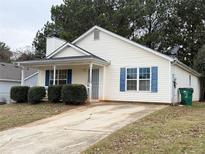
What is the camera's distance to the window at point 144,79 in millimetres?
20547

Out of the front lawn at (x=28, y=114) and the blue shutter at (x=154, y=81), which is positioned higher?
the blue shutter at (x=154, y=81)

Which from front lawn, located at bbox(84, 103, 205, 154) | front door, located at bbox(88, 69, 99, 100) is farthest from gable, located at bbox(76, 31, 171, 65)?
front lawn, located at bbox(84, 103, 205, 154)

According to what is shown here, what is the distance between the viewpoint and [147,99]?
20.5 metres

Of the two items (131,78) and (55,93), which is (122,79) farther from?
(55,93)

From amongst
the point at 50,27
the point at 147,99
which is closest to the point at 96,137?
the point at 147,99

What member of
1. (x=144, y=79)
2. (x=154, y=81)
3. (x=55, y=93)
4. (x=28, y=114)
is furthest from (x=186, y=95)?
(x=28, y=114)

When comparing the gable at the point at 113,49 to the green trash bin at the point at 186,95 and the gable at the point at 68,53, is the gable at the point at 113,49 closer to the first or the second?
the gable at the point at 68,53

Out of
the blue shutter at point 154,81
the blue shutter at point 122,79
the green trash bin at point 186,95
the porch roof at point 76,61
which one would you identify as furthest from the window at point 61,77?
the green trash bin at point 186,95

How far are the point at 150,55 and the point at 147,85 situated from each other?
1.86 metres

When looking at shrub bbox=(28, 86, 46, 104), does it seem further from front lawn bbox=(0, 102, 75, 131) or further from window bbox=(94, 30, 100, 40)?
window bbox=(94, 30, 100, 40)

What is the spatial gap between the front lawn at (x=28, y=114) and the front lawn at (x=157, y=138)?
5.04m

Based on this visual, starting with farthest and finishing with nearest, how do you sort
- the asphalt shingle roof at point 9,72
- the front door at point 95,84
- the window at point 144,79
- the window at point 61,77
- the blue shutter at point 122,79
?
1. the asphalt shingle roof at point 9,72
2. the window at point 61,77
3. the front door at point 95,84
4. the blue shutter at point 122,79
5. the window at point 144,79

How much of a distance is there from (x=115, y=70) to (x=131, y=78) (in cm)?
128

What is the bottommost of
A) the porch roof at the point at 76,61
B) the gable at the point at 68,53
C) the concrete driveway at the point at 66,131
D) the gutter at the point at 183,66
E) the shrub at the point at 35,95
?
the concrete driveway at the point at 66,131
